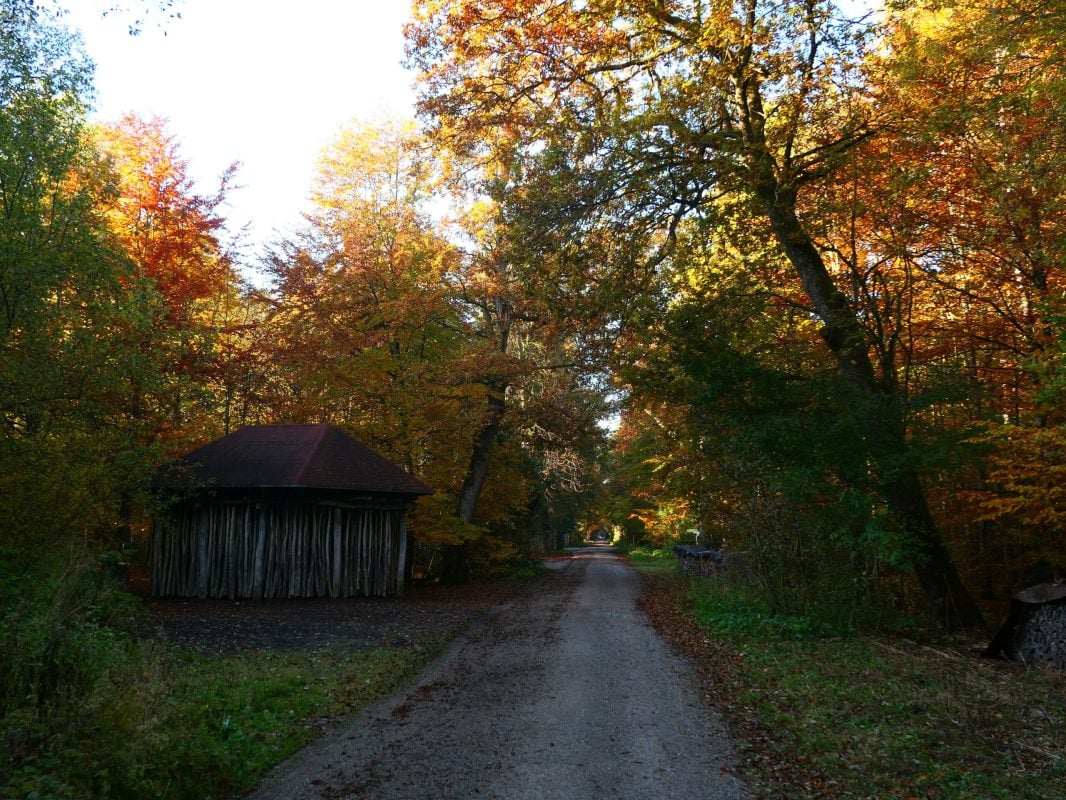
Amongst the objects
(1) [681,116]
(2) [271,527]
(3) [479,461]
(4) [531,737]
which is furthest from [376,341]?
(4) [531,737]

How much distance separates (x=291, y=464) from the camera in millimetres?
16062

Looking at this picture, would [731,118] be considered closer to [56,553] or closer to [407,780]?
[407,780]

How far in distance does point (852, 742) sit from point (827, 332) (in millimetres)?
7785

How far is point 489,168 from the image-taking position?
13312 millimetres

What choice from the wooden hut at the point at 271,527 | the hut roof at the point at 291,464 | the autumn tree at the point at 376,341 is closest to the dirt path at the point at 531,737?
the hut roof at the point at 291,464

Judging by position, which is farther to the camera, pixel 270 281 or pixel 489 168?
pixel 270 281

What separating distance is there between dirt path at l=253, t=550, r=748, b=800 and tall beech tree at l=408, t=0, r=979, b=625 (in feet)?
17.2

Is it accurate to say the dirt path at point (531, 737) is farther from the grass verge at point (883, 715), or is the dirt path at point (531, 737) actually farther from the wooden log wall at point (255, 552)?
the wooden log wall at point (255, 552)

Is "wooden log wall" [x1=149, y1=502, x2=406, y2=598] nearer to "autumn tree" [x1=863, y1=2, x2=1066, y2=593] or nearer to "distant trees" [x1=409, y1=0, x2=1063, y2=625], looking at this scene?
"distant trees" [x1=409, y1=0, x2=1063, y2=625]

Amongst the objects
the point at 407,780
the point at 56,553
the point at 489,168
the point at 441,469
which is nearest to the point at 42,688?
the point at 407,780

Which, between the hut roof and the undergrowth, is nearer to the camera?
the undergrowth

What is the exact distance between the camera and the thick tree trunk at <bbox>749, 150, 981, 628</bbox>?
1027 cm

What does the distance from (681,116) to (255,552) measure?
1343 centimetres

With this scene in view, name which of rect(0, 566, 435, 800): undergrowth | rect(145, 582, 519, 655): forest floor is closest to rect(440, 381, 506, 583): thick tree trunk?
rect(145, 582, 519, 655): forest floor
